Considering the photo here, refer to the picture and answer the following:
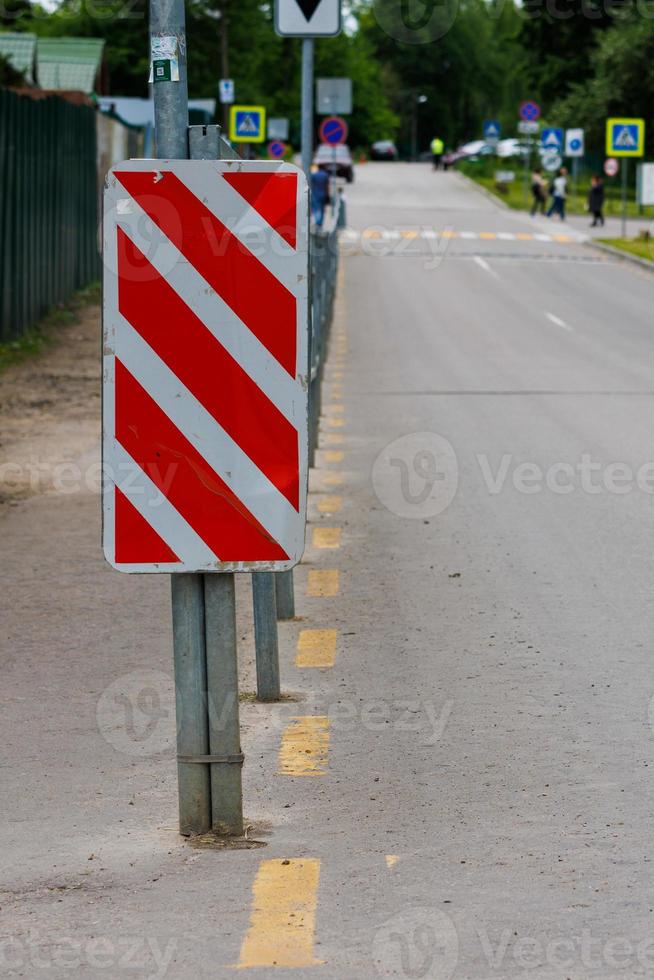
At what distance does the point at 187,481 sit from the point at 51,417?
1015 cm

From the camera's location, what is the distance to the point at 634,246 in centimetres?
4162

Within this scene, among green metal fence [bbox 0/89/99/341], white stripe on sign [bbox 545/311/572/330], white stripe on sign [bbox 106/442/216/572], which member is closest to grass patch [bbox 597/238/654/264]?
white stripe on sign [bbox 545/311/572/330]

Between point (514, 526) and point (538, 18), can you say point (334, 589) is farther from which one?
point (538, 18)

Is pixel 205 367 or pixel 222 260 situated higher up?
pixel 222 260

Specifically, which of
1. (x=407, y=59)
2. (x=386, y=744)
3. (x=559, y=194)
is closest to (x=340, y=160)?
(x=559, y=194)

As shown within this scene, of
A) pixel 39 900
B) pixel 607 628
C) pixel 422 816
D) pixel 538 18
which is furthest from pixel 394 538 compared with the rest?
pixel 538 18

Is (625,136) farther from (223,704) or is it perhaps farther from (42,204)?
(223,704)

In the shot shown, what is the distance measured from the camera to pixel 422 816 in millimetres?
5117

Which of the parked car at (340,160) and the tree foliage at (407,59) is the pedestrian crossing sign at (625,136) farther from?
the parked car at (340,160)

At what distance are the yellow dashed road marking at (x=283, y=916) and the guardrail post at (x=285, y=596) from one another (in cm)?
295

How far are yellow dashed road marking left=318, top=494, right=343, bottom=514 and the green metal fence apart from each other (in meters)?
8.50

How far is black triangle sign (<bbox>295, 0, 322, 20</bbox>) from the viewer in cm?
898

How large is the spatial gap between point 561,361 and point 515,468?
7.94 metres

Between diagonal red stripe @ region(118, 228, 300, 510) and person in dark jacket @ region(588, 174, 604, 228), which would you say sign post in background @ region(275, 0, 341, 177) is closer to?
diagonal red stripe @ region(118, 228, 300, 510)
